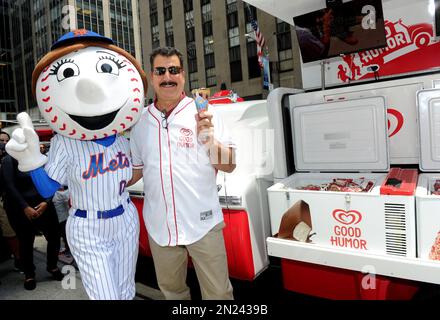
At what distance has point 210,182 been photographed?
6.91ft

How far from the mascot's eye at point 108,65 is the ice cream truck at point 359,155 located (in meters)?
1.31

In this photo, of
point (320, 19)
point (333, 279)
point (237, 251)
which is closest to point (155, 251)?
point (237, 251)

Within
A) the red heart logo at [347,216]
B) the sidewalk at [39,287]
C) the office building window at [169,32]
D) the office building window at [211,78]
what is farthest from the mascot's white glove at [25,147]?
the office building window at [169,32]

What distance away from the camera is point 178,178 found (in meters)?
2.00

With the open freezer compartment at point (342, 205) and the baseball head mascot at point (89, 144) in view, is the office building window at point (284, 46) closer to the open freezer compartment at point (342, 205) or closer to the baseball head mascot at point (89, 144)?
the open freezer compartment at point (342, 205)

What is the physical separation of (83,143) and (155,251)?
2.52 ft

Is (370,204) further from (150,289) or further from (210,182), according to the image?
(150,289)

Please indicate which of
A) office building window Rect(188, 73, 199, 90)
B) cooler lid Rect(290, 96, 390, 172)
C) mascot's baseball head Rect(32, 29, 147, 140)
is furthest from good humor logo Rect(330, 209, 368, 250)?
office building window Rect(188, 73, 199, 90)

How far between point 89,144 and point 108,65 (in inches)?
17.8

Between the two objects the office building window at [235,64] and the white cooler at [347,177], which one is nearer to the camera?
the white cooler at [347,177]

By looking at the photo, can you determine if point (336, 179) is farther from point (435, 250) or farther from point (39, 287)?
point (39, 287)

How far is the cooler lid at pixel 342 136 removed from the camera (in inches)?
101

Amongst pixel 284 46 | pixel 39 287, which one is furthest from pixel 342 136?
pixel 284 46

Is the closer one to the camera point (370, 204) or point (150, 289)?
point (370, 204)
